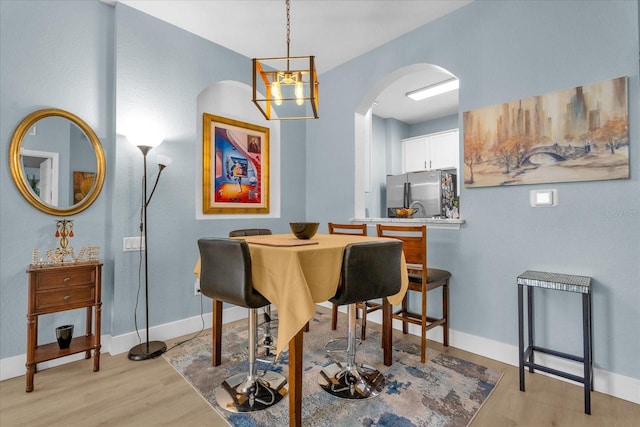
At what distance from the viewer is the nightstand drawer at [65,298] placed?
6.64 ft

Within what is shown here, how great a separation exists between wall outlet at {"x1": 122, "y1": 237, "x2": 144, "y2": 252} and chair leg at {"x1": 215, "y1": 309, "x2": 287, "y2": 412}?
1404mm

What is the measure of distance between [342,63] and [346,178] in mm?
1363

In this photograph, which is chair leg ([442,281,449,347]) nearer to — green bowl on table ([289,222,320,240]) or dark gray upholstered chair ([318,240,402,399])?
dark gray upholstered chair ([318,240,402,399])

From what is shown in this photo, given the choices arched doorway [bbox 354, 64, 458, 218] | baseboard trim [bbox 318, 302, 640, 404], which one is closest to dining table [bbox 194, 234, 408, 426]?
baseboard trim [bbox 318, 302, 640, 404]

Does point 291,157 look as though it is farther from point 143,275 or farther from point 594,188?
point 594,188

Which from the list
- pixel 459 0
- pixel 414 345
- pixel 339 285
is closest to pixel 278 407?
pixel 339 285

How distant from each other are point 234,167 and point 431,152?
3.78 m

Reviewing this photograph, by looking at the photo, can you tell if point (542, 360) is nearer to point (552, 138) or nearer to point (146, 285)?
point (552, 138)

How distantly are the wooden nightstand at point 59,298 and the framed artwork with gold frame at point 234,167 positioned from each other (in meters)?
1.19

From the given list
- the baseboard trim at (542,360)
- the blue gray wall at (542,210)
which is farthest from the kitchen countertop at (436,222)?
the baseboard trim at (542,360)

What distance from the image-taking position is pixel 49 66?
2316mm

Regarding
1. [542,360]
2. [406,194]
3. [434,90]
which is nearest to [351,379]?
[542,360]

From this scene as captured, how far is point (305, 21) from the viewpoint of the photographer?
9.39 feet

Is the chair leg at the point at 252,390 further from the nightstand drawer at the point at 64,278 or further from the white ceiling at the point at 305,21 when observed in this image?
the white ceiling at the point at 305,21
